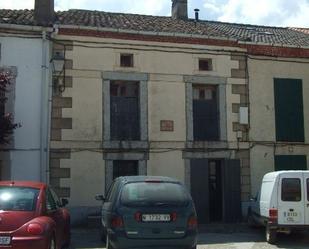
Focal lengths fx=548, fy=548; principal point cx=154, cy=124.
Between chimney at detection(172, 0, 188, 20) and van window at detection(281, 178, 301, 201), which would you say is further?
chimney at detection(172, 0, 188, 20)

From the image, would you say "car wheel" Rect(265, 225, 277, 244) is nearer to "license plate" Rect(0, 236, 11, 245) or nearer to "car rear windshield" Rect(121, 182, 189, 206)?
"car rear windshield" Rect(121, 182, 189, 206)

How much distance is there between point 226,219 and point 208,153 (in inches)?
88.4

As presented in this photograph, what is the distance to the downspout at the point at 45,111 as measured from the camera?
1645cm

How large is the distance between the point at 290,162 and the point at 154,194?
31.1 feet

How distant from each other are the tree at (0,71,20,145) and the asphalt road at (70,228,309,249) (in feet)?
11.0

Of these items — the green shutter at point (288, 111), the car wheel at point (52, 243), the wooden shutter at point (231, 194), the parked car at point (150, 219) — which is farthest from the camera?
the green shutter at point (288, 111)

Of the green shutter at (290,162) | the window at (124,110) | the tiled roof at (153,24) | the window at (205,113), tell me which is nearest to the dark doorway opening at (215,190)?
the window at (205,113)

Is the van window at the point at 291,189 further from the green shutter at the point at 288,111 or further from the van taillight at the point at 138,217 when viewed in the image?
the green shutter at the point at 288,111

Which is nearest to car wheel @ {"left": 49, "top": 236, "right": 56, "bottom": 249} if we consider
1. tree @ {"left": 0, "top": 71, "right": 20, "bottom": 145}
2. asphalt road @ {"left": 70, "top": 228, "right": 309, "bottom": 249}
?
asphalt road @ {"left": 70, "top": 228, "right": 309, "bottom": 249}

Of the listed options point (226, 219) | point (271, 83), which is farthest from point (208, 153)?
point (271, 83)

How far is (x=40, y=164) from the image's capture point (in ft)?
53.9

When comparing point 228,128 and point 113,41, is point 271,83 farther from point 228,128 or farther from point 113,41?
point 113,41

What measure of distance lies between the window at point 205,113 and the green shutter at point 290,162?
7.64 ft

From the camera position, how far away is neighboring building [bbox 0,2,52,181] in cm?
1631
